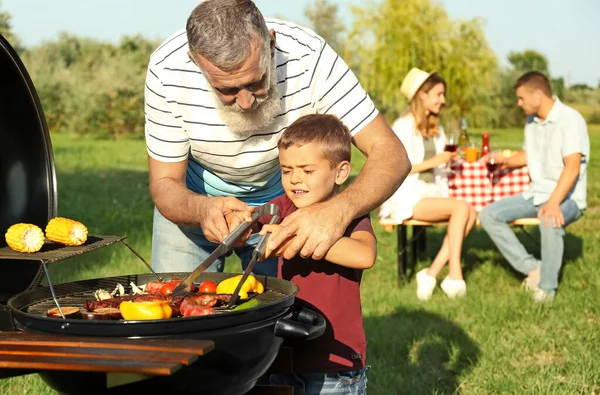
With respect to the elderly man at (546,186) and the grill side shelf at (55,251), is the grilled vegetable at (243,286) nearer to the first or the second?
the grill side shelf at (55,251)

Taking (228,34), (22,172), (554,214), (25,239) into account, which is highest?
(228,34)

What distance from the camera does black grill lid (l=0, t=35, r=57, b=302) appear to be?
2965 mm

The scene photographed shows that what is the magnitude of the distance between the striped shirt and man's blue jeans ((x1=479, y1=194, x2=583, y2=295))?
4229 mm

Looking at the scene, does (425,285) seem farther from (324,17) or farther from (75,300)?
(324,17)

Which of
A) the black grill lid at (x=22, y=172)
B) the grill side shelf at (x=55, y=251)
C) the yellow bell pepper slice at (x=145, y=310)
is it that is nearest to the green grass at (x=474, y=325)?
the black grill lid at (x=22, y=172)

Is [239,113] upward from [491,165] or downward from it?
upward

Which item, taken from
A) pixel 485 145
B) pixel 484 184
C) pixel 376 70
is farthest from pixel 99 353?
pixel 376 70

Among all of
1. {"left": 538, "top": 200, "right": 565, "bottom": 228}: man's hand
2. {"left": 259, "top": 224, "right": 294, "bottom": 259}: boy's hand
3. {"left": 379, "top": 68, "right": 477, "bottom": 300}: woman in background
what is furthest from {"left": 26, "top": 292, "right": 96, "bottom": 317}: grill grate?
{"left": 538, "top": 200, "right": 565, "bottom": 228}: man's hand

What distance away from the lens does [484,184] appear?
809 centimetres

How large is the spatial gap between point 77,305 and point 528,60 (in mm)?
Answer: 52881

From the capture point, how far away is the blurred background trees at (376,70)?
2494 cm

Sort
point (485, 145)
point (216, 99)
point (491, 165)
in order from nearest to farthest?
point (216, 99)
point (491, 165)
point (485, 145)

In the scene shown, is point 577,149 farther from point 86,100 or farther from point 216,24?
point 86,100

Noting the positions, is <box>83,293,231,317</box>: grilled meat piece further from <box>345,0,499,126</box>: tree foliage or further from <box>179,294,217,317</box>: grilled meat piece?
<box>345,0,499,126</box>: tree foliage
